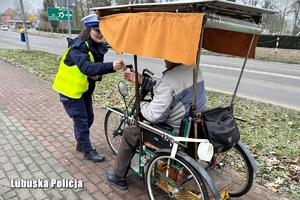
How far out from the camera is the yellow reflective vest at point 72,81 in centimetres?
296

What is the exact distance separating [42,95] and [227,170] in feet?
17.3

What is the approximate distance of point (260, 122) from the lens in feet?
15.8

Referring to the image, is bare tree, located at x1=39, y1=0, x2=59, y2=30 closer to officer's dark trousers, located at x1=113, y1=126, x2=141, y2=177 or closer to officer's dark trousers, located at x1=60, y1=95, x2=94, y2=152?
officer's dark trousers, located at x1=60, y1=95, x2=94, y2=152

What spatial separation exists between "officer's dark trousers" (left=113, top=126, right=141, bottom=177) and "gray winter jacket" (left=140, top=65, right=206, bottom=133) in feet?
1.14

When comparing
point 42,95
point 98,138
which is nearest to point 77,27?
point 42,95

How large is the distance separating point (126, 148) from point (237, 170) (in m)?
1.62

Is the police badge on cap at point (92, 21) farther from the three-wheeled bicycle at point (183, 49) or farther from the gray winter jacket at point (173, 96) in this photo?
the gray winter jacket at point (173, 96)

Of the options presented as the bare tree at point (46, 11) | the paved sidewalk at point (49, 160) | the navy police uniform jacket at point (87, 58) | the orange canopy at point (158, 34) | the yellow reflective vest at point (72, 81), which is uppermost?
the bare tree at point (46, 11)

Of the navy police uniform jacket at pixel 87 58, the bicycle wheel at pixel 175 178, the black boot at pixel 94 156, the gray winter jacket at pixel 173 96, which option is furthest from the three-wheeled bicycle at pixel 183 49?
the black boot at pixel 94 156

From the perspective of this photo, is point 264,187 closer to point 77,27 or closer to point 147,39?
point 147,39

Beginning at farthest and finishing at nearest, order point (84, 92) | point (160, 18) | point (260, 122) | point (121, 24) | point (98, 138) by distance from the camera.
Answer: point (260, 122) < point (98, 138) < point (84, 92) < point (121, 24) < point (160, 18)

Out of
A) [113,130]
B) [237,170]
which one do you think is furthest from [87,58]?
[237,170]

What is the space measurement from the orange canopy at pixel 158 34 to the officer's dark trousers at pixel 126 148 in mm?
927

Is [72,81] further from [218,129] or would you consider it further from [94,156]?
[218,129]
